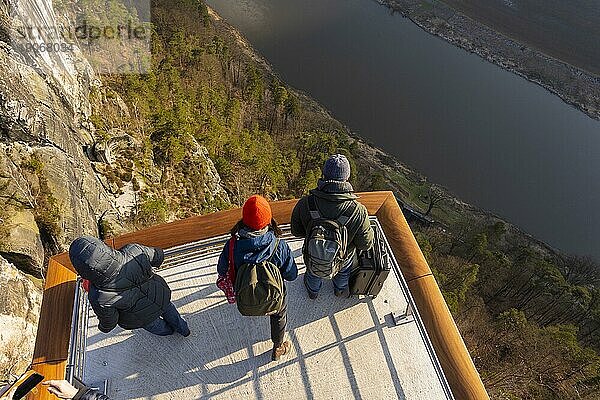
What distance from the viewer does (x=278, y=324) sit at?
12.7 feet

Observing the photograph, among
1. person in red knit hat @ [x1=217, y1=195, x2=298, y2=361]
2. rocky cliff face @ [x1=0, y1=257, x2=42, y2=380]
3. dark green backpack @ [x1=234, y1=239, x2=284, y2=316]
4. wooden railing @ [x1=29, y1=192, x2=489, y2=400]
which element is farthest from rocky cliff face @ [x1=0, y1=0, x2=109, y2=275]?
dark green backpack @ [x1=234, y1=239, x2=284, y2=316]

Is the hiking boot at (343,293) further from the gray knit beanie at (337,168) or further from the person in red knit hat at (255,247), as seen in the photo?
the gray knit beanie at (337,168)

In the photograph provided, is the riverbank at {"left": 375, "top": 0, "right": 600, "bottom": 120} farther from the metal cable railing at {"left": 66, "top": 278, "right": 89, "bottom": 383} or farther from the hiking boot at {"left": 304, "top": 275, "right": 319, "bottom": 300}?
the metal cable railing at {"left": 66, "top": 278, "right": 89, "bottom": 383}

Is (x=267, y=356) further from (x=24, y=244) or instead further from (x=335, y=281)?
(x=24, y=244)

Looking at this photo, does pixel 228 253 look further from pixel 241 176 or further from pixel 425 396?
pixel 241 176

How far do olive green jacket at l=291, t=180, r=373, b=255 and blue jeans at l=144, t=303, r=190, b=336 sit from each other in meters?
1.50

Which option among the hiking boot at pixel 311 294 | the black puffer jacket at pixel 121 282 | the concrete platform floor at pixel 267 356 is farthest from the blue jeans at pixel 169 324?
the hiking boot at pixel 311 294

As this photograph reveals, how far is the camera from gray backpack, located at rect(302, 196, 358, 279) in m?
3.62

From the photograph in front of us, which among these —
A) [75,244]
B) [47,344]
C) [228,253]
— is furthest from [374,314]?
[47,344]

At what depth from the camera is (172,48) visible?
21750 millimetres

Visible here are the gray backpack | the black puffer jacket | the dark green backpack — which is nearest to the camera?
the black puffer jacket

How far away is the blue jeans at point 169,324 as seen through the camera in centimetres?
402

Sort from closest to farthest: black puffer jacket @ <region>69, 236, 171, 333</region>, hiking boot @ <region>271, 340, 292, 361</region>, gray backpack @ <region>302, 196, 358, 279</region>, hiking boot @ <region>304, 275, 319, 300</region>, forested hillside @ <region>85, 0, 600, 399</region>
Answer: black puffer jacket @ <region>69, 236, 171, 333</region>, gray backpack @ <region>302, 196, 358, 279</region>, hiking boot @ <region>271, 340, 292, 361</region>, hiking boot @ <region>304, 275, 319, 300</region>, forested hillside @ <region>85, 0, 600, 399</region>

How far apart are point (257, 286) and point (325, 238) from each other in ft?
2.58
